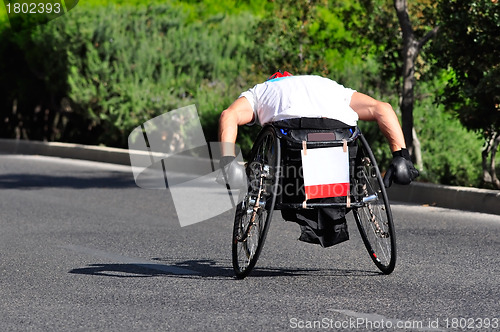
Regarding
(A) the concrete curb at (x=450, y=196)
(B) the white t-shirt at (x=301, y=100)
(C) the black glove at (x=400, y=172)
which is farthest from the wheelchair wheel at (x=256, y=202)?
(A) the concrete curb at (x=450, y=196)

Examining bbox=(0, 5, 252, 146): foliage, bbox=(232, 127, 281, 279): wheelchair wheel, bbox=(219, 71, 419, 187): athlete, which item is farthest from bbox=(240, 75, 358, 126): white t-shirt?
bbox=(0, 5, 252, 146): foliage

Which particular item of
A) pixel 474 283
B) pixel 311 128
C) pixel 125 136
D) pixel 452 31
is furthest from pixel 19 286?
pixel 125 136

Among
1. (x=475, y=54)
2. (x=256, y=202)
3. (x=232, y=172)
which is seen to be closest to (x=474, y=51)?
(x=475, y=54)

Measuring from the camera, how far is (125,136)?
2011cm

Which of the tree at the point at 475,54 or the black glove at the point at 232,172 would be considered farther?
the tree at the point at 475,54

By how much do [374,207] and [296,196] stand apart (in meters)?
0.58

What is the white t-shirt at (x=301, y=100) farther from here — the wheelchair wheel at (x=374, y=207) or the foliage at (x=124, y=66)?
the foliage at (x=124, y=66)

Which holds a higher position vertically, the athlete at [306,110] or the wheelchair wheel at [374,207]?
the athlete at [306,110]

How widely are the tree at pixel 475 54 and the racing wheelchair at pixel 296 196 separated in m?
5.21

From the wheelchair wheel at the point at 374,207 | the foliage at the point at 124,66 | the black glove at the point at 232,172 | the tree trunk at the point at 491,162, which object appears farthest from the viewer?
the foliage at the point at 124,66

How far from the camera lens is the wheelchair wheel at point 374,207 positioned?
7162 mm

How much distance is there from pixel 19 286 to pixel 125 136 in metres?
13.0

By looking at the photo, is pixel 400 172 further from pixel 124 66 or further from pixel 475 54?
pixel 124 66

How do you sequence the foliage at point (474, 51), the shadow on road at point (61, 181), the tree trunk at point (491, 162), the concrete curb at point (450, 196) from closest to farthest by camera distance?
the concrete curb at point (450, 196) < the foliage at point (474, 51) < the tree trunk at point (491, 162) < the shadow on road at point (61, 181)
